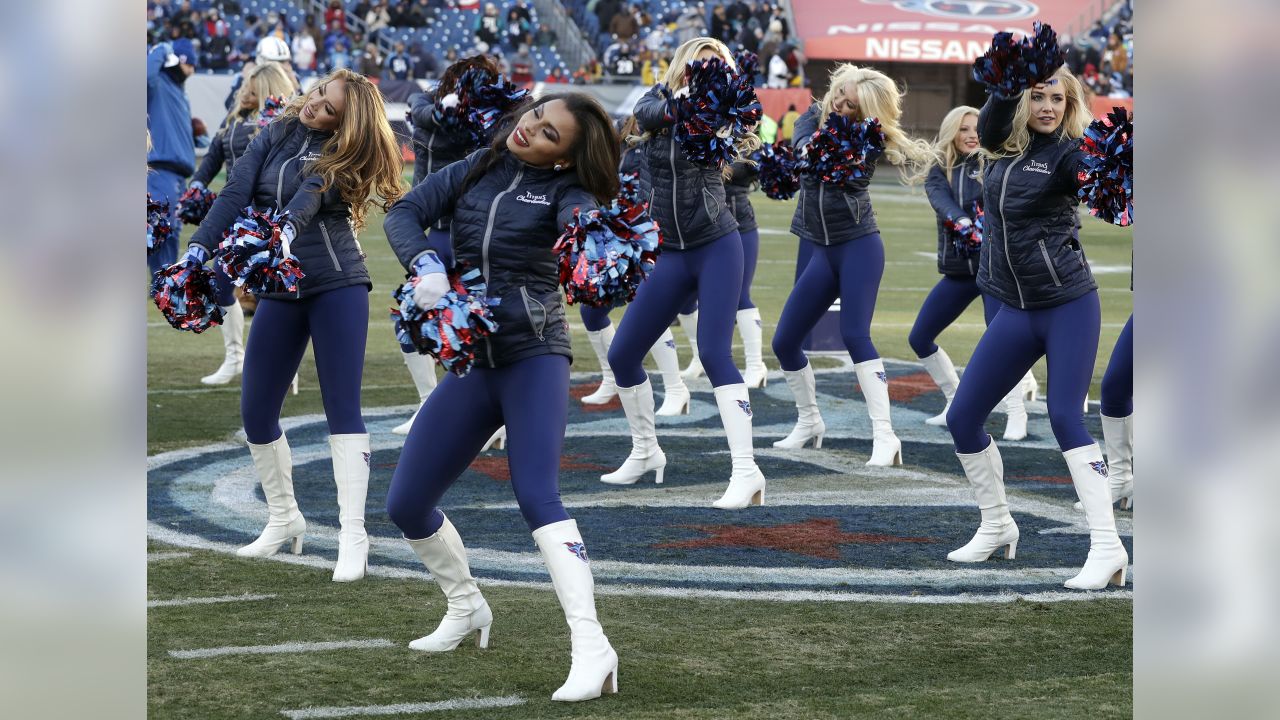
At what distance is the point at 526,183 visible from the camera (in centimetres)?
407

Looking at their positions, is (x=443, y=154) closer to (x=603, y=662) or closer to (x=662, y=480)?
(x=662, y=480)

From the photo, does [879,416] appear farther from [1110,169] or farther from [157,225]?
[157,225]

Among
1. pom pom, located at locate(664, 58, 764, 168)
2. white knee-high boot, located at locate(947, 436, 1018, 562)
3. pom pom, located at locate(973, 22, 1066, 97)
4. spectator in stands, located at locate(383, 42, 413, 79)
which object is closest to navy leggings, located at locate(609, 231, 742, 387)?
pom pom, located at locate(664, 58, 764, 168)

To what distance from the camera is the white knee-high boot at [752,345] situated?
927 cm

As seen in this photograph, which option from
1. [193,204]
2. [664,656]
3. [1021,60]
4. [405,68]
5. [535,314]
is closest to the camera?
[535,314]

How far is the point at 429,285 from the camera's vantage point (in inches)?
148

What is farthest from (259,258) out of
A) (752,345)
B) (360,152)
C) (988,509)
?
(752,345)

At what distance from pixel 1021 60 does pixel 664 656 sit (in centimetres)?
201

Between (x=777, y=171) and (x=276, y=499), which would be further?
(x=777, y=171)

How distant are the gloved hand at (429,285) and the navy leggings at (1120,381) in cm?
318

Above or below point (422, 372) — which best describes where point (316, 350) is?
above

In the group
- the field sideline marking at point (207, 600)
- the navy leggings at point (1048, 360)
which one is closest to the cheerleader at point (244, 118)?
the field sideline marking at point (207, 600)
